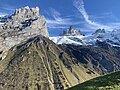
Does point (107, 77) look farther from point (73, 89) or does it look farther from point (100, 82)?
point (73, 89)

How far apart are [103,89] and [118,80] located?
86.9 inches

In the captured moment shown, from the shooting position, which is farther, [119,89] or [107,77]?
[107,77]

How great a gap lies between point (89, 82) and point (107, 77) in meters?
1.78

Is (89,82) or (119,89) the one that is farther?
(89,82)

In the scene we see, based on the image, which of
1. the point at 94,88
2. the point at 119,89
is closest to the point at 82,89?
the point at 94,88

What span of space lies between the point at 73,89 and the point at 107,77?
3.29 metres

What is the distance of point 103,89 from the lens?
2658 cm

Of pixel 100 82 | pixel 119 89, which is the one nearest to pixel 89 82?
pixel 100 82

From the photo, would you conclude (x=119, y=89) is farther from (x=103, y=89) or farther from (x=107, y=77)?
(x=107, y=77)

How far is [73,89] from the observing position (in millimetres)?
28656

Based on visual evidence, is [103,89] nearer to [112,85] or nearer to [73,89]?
[112,85]

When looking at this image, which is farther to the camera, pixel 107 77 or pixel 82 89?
pixel 107 77

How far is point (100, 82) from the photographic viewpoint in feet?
93.2

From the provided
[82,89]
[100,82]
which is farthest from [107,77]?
[82,89]
